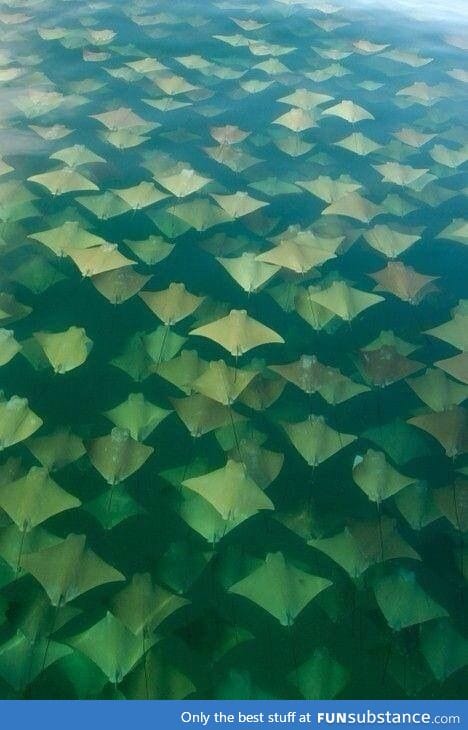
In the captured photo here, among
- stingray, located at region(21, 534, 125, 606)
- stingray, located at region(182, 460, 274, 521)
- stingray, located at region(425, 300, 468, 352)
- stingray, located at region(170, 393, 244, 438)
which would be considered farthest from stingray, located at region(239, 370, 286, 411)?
stingray, located at region(21, 534, 125, 606)

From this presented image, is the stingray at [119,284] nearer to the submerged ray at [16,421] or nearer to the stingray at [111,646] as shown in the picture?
the submerged ray at [16,421]

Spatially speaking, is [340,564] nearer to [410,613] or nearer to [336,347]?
[410,613]

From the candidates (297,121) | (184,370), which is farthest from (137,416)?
(297,121)

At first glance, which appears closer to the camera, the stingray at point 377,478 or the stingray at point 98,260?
the stingray at point 377,478

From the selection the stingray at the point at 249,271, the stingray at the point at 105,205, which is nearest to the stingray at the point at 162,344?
the stingray at the point at 249,271

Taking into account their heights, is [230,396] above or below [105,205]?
below

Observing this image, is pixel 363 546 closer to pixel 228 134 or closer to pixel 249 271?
pixel 249 271
